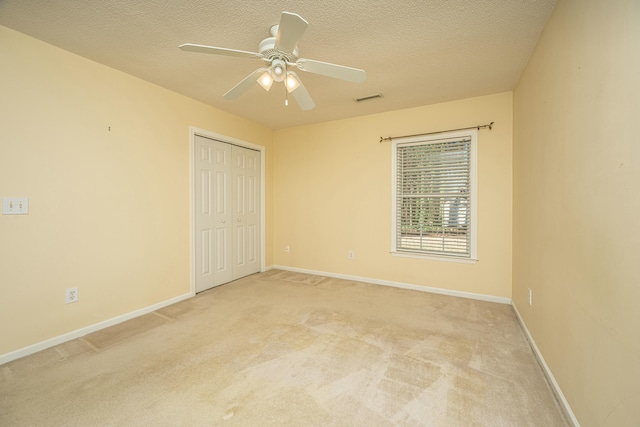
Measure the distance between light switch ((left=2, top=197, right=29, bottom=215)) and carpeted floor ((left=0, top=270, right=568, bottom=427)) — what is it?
1125 millimetres

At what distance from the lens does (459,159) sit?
332 centimetres

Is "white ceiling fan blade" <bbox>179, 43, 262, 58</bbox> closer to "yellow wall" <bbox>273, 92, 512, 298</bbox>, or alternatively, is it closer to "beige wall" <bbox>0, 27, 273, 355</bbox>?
"beige wall" <bbox>0, 27, 273, 355</bbox>

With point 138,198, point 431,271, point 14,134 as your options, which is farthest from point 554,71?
point 14,134

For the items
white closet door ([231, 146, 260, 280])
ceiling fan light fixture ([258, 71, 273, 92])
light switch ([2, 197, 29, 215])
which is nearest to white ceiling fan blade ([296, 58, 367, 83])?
ceiling fan light fixture ([258, 71, 273, 92])

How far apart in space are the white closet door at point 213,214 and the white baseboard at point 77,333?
0.59 m

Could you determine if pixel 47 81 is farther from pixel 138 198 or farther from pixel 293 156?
pixel 293 156

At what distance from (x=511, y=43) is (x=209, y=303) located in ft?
12.8

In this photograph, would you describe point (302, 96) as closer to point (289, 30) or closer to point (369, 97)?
point (289, 30)

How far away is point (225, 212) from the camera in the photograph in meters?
3.82

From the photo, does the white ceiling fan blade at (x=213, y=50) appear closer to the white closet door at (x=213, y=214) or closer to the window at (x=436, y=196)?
the white closet door at (x=213, y=214)

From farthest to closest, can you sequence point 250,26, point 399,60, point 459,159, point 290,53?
Answer: point 459,159 → point 399,60 → point 250,26 → point 290,53

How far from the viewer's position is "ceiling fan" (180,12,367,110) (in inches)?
54.4

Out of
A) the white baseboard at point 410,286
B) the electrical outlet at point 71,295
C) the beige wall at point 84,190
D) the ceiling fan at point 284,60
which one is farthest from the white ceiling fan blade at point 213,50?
the white baseboard at point 410,286

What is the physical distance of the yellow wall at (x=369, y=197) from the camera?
Result: 3133 millimetres
